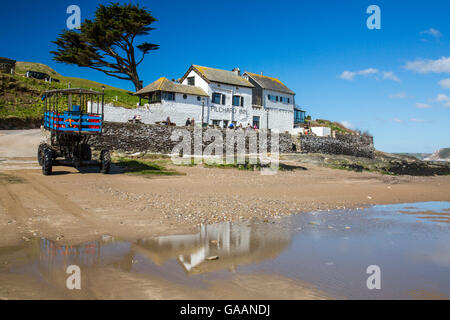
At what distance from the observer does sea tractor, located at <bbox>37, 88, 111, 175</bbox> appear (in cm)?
1638

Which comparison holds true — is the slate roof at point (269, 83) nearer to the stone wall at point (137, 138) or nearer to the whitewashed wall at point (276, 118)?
the whitewashed wall at point (276, 118)

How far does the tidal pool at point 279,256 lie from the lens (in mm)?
5605

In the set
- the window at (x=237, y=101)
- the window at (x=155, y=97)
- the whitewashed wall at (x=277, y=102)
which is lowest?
the window at (x=155, y=97)

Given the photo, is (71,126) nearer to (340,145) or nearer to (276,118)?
(276,118)

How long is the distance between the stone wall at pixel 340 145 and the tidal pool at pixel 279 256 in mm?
35469

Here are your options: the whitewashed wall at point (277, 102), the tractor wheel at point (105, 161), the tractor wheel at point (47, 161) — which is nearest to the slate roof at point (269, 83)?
the whitewashed wall at point (277, 102)

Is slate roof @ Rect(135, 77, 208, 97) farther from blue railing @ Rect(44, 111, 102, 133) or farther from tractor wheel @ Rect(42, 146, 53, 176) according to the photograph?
tractor wheel @ Rect(42, 146, 53, 176)

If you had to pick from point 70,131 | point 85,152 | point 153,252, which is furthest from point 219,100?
point 153,252

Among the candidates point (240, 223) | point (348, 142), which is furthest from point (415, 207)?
point (348, 142)

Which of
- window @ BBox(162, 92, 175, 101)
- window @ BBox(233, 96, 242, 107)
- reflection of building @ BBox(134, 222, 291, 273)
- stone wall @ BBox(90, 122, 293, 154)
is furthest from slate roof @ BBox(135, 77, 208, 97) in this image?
reflection of building @ BBox(134, 222, 291, 273)
